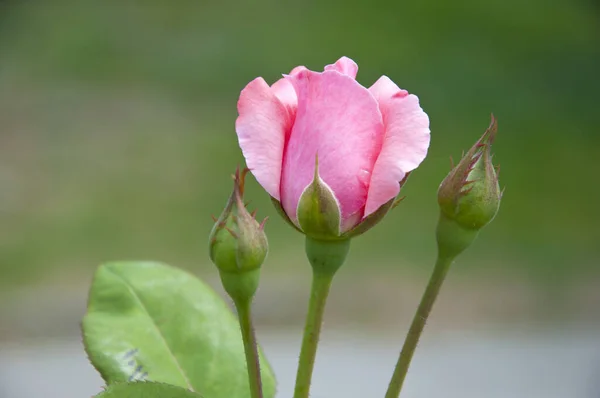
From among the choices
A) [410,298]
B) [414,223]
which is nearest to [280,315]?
[410,298]

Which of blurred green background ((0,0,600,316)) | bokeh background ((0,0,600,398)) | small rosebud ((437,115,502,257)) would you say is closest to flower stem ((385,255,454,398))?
small rosebud ((437,115,502,257))

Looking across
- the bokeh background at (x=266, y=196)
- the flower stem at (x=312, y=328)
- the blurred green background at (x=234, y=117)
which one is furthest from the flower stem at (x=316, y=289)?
the blurred green background at (x=234, y=117)

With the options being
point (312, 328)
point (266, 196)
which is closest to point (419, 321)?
point (312, 328)

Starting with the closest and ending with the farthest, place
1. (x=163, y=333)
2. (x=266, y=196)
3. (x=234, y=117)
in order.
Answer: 1. (x=163, y=333)
2. (x=266, y=196)
3. (x=234, y=117)

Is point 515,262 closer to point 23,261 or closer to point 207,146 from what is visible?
point 207,146

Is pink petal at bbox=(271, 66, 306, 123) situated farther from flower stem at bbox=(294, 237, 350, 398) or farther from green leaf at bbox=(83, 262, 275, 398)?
green leaf at bbox=(83, 262, 275, 398)

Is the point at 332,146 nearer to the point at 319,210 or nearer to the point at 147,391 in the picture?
the point at 319,210

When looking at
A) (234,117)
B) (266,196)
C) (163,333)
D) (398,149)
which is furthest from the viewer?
(234,117)
